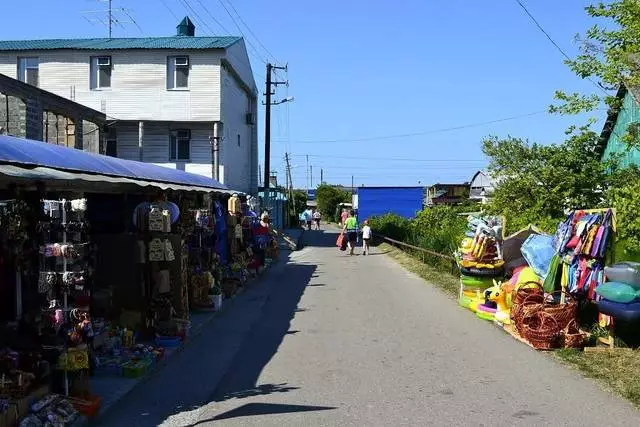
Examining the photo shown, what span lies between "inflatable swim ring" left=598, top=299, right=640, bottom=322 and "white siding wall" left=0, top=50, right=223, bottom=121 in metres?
22.3

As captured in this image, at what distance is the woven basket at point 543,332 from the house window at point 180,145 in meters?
22.5

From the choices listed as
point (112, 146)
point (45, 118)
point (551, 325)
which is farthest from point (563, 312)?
point (112, 146)

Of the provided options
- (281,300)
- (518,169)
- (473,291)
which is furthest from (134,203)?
(518,169)

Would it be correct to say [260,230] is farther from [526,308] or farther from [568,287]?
[568,287]

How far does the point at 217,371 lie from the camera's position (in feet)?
26.3

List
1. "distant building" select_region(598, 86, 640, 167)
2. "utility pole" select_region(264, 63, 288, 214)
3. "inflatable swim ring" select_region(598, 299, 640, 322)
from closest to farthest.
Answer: "inflatable swim ring" select_region(598, 299, 640, 322) → "distant building" select_region(598, 86, 640, 167) → "utility pole" select_region(264, 63, 288, 214)

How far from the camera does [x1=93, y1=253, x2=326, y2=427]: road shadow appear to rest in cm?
634

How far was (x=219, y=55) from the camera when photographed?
28.5m

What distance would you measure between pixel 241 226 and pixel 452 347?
9.13 metres

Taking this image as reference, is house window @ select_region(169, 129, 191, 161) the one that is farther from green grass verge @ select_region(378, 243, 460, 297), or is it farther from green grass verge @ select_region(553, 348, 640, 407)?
green grass verge @ select_region(553, 348, 640, 407)

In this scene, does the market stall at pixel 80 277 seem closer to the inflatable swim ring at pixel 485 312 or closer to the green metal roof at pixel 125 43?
the inflatable swim ring at pixel 485 312

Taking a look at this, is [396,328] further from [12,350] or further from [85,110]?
[85,110]

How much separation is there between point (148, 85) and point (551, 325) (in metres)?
23.3

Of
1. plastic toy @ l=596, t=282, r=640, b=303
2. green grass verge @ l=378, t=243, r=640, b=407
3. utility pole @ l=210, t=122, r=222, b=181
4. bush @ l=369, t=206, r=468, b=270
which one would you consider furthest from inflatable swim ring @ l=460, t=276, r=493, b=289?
utility pole @ l=210, t=122, r=222, b=181
